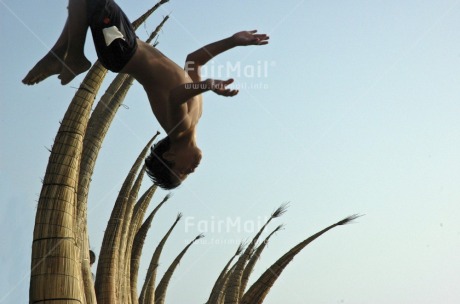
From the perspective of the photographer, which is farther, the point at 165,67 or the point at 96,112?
the point at 96,112

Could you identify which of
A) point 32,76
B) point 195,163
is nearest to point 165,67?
point 195,163

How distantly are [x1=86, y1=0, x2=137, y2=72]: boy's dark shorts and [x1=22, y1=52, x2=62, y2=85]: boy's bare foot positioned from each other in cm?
45

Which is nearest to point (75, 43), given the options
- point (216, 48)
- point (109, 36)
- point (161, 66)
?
point (109, 36)

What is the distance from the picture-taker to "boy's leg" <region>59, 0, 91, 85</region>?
3.26 m

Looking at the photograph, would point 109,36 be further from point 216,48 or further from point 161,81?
point 216,48

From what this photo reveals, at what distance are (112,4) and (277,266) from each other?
21.1 ft

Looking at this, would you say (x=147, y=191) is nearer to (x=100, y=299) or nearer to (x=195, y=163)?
(x=100, y=299)

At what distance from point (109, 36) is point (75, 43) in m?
0.33

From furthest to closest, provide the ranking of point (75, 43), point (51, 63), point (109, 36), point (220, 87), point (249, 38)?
point (51, 63) → point (75, 43) → point (109, 36) → point (249, 38) → point (220, 87)

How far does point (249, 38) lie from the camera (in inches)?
122

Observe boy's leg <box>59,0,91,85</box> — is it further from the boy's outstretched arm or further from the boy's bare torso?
the boy's outstretched arm

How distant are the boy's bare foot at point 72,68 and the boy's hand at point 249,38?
0.93 m

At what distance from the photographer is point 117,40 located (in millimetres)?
3160

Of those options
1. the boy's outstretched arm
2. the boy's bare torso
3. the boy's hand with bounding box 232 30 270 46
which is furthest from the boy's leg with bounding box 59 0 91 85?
the boy's hand with bounding box 232 30 270 46
